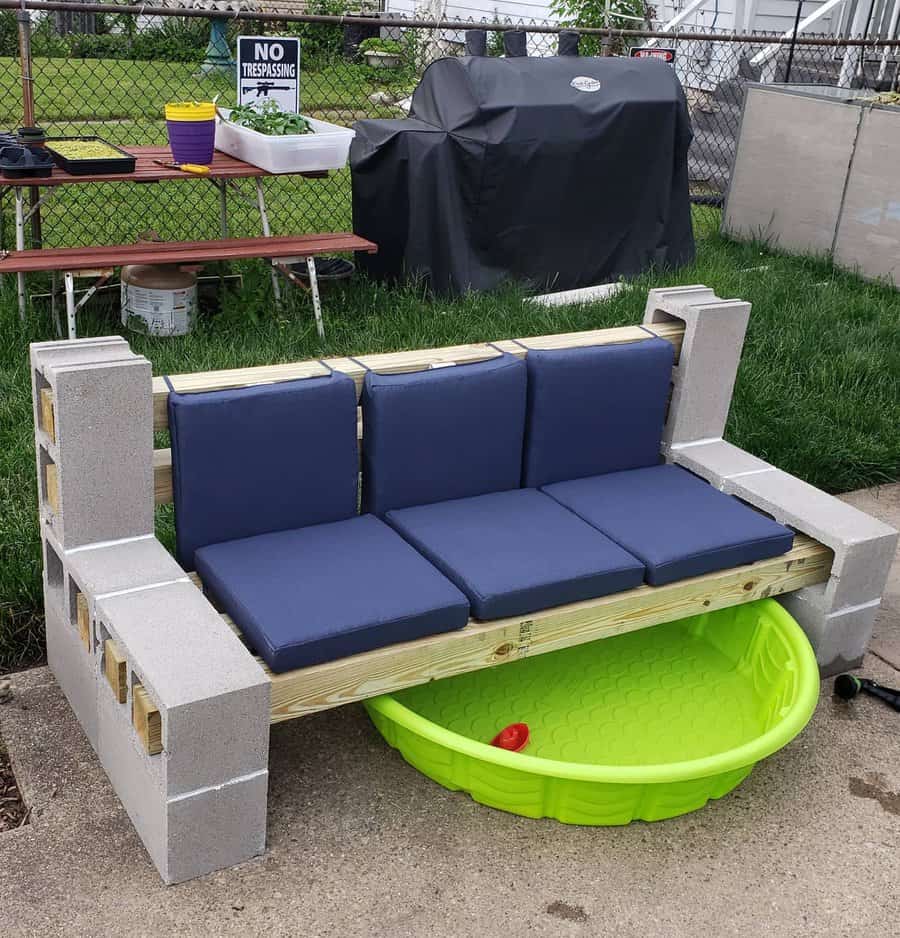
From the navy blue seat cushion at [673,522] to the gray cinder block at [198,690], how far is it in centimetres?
128

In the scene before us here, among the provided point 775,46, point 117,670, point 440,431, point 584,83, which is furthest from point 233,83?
point 117,670

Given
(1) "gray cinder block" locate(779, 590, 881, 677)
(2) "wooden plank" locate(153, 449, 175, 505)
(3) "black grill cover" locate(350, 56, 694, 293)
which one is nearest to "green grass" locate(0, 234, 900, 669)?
(3) "black grill cover" locate(350, 56, 694, 293)

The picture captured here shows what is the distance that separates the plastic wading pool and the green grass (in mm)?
1370

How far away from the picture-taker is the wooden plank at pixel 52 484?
3.12 m

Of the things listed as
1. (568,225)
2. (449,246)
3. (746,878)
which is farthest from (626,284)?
(746,878)

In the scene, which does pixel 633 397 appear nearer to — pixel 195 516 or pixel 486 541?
pixel 486 541

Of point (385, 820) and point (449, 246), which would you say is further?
point (449, 246)

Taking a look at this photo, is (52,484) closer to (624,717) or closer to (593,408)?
(593,408)

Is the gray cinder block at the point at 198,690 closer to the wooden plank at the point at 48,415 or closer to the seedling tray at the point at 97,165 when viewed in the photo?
the wooden plank at the point at 48,415

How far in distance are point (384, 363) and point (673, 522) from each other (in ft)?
3.38

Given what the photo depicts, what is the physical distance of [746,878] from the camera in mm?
2916

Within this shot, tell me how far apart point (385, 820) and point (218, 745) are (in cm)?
60

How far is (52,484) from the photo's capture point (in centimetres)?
317

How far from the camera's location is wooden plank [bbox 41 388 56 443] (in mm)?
3029
